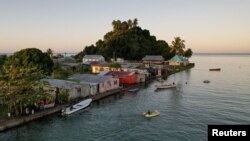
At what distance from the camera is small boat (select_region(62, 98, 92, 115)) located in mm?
51456

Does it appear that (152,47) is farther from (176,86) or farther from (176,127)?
(176,127)

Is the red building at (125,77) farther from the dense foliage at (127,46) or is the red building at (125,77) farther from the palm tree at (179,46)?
the palm tree at (179,46)

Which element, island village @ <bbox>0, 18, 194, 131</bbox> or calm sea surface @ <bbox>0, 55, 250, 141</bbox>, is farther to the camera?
island village @ <bbox>0, 18, 194, 131</bbox>

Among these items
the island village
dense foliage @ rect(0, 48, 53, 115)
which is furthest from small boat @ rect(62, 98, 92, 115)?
dense foliage @ rect(0, 48, 53, 115)

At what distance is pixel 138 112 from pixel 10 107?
24.0 metres

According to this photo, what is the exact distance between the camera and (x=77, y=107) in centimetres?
5450

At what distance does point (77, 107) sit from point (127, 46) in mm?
110865

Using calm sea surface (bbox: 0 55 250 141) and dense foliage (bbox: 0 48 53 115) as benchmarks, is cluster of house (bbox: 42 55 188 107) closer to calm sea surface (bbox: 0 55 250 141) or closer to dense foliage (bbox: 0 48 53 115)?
dense foliage (bbox: 0 48 53 115)

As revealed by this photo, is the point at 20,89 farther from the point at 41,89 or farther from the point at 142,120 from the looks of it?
the point at 142,120

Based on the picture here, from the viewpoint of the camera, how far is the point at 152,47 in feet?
622

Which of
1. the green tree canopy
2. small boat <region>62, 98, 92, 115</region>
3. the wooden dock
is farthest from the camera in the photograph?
the green tree canopy

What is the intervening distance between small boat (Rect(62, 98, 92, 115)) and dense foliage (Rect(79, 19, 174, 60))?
10210 centimetres

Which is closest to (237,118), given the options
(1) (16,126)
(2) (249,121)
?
(2) (249,121)

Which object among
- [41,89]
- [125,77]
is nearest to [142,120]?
[41,89]
